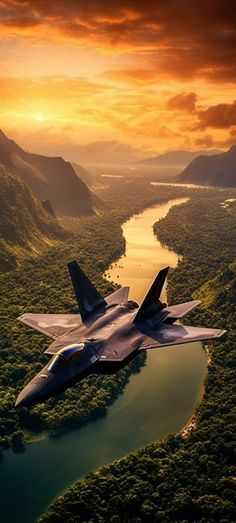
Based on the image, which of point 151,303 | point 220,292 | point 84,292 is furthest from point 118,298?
point 220,292

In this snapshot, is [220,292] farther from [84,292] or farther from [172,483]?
[84,292]

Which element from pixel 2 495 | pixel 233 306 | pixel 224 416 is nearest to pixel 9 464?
pixel 2 495

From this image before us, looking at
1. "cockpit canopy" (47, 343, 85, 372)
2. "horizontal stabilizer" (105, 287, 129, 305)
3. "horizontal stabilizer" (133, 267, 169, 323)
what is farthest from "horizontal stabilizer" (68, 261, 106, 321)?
"cockpit canopy" (47, 343, 85, 372)

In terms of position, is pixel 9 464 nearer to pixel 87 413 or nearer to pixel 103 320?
pixel 87 413

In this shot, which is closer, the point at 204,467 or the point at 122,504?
the point at 122,504

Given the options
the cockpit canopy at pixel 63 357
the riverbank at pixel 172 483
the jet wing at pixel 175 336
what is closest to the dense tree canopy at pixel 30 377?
the riverbank at pixel 172 483

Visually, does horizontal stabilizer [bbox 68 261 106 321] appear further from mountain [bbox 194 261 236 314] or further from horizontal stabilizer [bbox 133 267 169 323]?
mountain [bbox 194 261 236 314]

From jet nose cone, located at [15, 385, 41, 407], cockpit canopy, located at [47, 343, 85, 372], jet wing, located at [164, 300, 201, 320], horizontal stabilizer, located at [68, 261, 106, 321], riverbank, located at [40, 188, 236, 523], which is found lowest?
riverbank, located at [40, 188, 236, 523]
